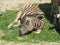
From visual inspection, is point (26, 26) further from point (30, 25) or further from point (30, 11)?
point (30, 11)

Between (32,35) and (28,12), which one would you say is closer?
(32,35)

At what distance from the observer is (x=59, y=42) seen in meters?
6.23

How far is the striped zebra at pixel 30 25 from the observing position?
21.7 ft

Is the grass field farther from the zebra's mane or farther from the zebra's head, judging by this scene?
the zebra's mane

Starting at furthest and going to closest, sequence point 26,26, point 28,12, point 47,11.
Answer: point 47,11
point 28,12
point 26,26

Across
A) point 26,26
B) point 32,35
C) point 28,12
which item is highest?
point 28,12

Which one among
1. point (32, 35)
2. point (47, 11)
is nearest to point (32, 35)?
point (32, 35)

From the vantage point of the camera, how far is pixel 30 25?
261 inches

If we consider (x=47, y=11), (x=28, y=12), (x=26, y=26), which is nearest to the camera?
(x=26, y=26)

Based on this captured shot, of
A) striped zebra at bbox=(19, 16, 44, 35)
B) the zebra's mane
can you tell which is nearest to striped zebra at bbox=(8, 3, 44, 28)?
the zebra's mane

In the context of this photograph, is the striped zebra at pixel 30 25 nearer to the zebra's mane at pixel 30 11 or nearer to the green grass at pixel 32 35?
the green grass at pixel 32 35

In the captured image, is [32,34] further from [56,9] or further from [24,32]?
[56,9]

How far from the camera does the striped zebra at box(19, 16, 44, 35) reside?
6609 millimetres

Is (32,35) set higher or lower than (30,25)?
lower
